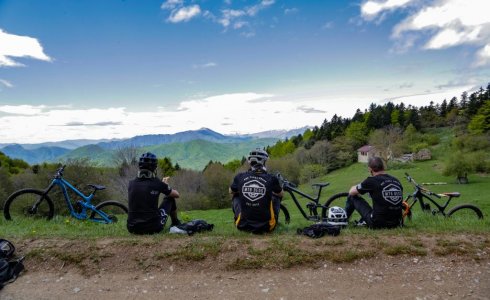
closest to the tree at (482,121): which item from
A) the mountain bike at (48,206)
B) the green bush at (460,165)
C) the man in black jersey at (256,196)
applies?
the green bush at (460,165)

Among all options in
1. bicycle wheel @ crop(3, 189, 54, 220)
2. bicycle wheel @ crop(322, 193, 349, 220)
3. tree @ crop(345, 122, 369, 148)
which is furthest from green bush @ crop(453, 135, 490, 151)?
bicycle wheel @ crop(3, 189, 54, 220)

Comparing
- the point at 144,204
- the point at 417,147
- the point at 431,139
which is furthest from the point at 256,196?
the point at 431,139

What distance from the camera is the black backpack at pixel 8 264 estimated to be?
620 cm

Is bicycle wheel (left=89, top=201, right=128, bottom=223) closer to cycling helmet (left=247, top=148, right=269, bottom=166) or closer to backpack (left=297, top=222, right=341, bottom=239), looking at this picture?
cycling helmet (left=247, top=148, right=269, bottom=166)

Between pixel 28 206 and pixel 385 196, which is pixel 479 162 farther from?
pixel 28 206

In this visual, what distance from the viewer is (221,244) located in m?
7.14

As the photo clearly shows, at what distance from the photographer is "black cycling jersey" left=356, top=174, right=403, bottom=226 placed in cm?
775

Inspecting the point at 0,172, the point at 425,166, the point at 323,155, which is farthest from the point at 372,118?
the point at 0,172

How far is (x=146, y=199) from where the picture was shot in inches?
303

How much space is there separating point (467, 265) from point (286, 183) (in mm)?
4709

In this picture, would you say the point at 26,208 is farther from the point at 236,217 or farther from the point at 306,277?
the point at 306,277

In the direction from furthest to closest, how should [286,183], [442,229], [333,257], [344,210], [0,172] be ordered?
1. [0,172]
2. [286,183]
3. [344,210]
4. [442,229]
5. [333,257]

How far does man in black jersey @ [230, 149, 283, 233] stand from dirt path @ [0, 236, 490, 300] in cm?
83

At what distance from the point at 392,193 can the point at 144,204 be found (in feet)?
18.7
